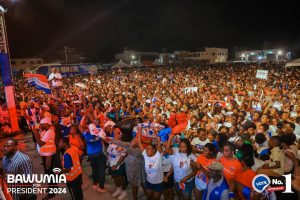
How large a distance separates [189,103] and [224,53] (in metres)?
79.7

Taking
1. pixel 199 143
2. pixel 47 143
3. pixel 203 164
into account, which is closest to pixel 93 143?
pixel 47 143

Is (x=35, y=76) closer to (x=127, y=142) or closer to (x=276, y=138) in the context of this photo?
(x=127, y=142)

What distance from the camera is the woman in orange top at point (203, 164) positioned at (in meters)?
3.64

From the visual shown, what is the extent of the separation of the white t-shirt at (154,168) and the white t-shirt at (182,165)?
267mm

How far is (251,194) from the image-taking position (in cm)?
321

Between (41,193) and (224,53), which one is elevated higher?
(224,53)

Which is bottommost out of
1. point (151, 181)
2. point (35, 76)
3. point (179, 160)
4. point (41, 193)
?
point (41, 193)

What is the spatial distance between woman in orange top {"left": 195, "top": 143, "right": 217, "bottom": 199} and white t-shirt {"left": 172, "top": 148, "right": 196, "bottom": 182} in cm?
17

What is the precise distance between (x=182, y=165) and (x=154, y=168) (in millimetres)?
455

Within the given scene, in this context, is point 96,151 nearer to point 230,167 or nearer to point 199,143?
point 199,143

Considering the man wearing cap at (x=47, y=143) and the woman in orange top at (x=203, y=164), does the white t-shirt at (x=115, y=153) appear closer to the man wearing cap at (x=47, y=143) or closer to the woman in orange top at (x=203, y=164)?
the man wearing cap at (x=47, y=143)

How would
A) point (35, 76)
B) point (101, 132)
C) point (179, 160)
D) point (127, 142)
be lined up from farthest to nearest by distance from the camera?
point (35, 76), point (101, 132), point (127, 142), point (179, 160)

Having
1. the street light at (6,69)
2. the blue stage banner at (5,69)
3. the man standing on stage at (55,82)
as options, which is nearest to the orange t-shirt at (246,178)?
the street light at (6,69)

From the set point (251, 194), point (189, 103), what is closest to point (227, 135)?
point (251, 194)
